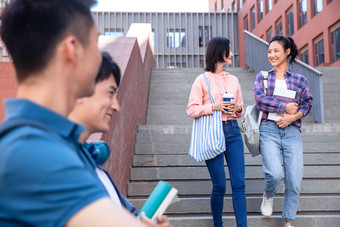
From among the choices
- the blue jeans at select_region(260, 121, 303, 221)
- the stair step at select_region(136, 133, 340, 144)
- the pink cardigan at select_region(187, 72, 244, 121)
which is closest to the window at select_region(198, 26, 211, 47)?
the stair step at select_region(136, 133, 340, 144)

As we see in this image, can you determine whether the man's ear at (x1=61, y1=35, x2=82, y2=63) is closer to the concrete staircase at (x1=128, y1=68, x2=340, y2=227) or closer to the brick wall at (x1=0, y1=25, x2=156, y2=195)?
the brick wall at (x1=0, y1=25, x2=156, y2=195)

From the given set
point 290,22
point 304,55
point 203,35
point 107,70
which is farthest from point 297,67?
point 203,35

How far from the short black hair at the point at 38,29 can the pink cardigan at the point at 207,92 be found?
3.32 metres

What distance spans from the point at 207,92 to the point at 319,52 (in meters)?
19.1

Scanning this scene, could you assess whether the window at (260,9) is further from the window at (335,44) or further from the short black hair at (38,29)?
the short black hair at (38,29)

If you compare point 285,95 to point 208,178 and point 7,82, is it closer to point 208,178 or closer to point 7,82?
point 208,178

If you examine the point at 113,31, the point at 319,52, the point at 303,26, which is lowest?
the point at 319,52

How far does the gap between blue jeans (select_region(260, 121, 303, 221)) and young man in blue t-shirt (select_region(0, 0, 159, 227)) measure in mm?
3412

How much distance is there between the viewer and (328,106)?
32.9ft

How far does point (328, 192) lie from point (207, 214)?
1.53 meters

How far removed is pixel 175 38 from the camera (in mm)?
34125

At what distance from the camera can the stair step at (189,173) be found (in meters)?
5.74

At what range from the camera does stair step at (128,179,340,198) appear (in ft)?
17.8

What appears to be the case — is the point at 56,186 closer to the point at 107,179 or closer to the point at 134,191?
the point at 107,179
